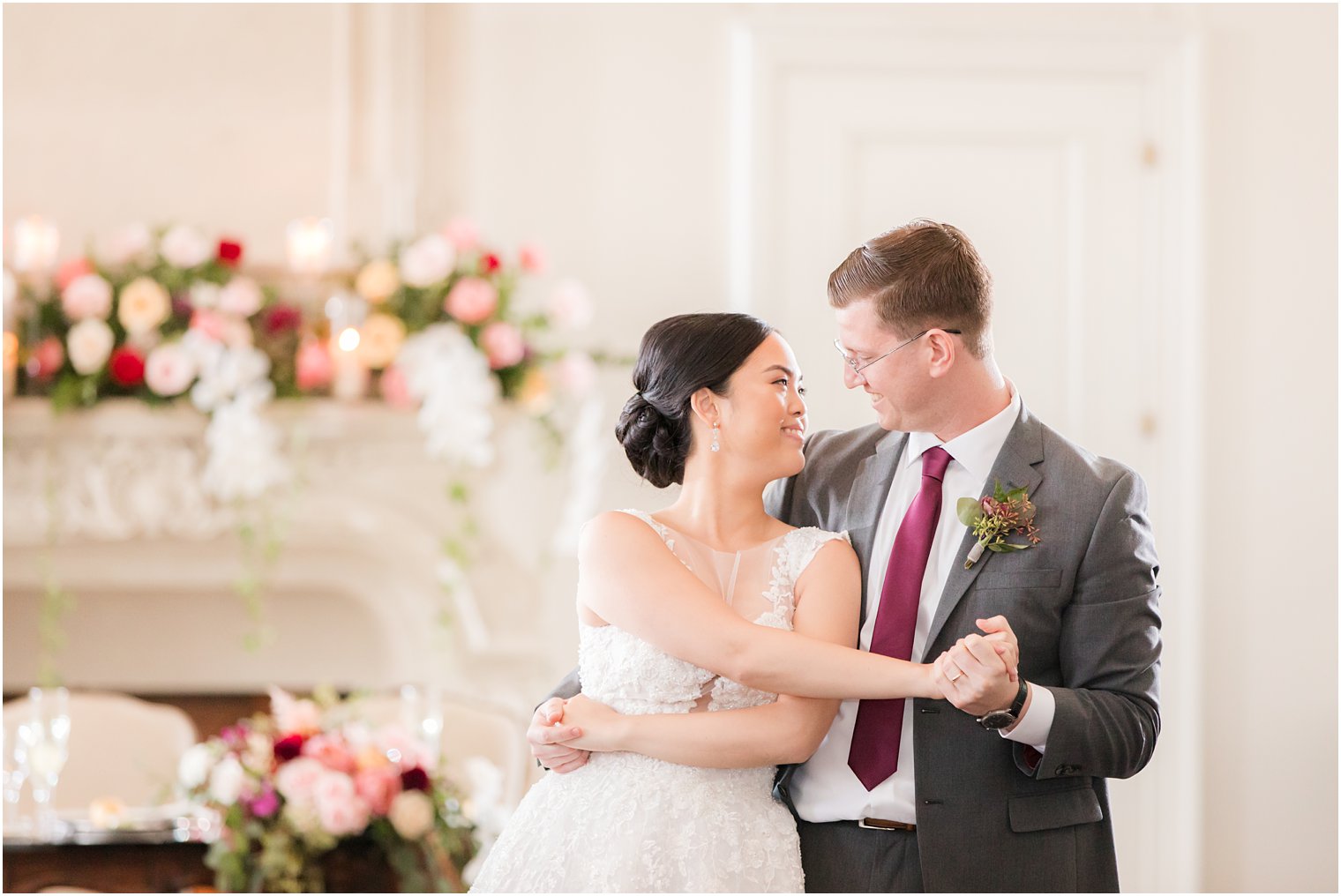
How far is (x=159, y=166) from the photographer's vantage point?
14.6ft

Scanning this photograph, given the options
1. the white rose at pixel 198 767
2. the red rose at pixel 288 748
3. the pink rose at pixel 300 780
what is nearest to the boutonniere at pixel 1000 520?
the pink rose at pixel 300 780

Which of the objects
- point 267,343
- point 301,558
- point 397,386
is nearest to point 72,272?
point 267,343

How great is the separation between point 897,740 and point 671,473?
561 millimetres

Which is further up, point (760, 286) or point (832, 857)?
point (760, 286)

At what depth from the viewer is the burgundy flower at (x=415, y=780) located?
2438 millimetres

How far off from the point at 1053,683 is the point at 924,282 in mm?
660

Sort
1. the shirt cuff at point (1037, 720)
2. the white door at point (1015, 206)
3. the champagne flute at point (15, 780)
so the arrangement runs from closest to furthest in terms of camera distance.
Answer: the shirt cuff at point (1037, 720)
the champagne flute at point (15, 780)
the white door at point (1015, 206)

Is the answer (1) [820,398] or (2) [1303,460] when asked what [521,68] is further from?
(2) [1303,460]

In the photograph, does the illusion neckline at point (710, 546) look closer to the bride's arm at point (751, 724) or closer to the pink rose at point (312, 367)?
the bride's arm at point (751, 724)

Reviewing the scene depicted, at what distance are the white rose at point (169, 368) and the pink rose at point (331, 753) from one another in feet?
5.95

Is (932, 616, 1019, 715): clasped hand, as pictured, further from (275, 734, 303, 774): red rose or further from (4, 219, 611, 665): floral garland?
(4, 219, 611, 665): floral garland

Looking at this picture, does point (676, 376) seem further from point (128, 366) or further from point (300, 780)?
point (128, 366)

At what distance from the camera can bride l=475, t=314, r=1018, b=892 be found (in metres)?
1.84

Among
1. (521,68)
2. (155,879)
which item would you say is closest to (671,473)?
(155,879)
